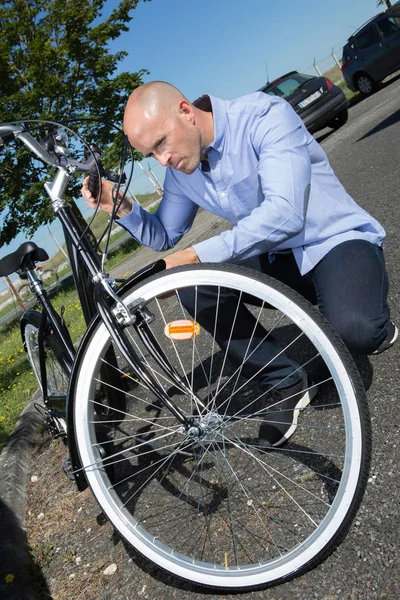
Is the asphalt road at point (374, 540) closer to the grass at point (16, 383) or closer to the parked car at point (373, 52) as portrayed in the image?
the grass at point (16, 383)

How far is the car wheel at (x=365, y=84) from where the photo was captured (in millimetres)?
18094

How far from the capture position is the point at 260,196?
273 cm

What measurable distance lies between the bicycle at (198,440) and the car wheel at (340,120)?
13807 mm

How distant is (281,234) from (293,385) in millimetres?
905

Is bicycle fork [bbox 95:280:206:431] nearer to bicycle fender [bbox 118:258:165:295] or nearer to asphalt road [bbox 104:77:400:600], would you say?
bicycle fender [bbox 118:258:165:295]

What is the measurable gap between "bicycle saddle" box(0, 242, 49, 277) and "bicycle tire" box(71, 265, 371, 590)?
1021 mm

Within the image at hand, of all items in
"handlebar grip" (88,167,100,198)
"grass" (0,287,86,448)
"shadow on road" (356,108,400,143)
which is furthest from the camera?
"shadow on road" (356,108,400,143)

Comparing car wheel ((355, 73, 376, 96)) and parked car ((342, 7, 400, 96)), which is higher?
parked car ((342, 7, 400, 96))

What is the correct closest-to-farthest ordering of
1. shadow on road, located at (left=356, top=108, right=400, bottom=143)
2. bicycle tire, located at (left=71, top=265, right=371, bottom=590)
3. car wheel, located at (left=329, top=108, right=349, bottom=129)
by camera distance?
bicycle tire, located at (left=71, top=265, right=371, bottom=590), shadow on road, located at (left=356, top=108, right=400, bottom=143), car wheel, located at (left=329, top=108, right=349, bottom=129)

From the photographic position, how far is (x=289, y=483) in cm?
255

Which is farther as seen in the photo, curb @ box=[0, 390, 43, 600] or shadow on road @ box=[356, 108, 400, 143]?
shadow on road @ box=[356, 108, 400, 143]

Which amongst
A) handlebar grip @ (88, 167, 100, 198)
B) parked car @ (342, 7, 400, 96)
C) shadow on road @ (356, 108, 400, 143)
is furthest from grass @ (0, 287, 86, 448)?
parked car @ (342, 7, 400, 96)

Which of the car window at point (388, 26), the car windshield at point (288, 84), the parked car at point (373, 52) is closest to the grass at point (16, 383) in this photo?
the car windshield at point (288, 84)

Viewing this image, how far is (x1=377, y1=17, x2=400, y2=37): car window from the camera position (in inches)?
654
